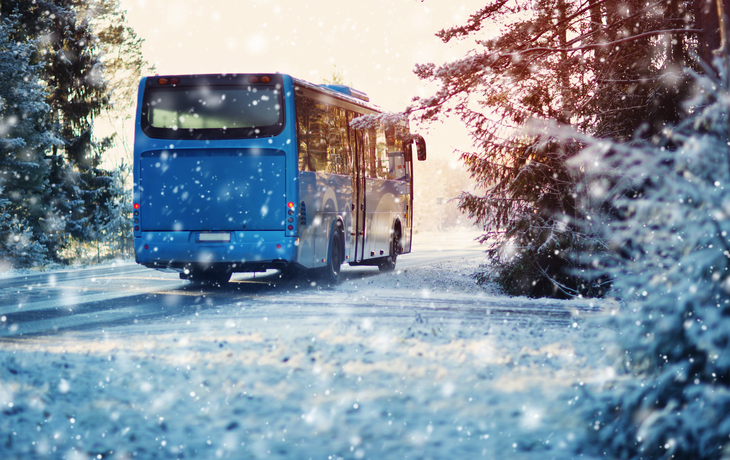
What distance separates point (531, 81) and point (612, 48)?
5.79ft

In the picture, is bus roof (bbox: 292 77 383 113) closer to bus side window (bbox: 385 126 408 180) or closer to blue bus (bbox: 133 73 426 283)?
blue bus (bbox: 133 73 426 283)

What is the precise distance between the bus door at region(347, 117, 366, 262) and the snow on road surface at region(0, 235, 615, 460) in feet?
25.8

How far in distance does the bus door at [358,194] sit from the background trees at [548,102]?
2.55m

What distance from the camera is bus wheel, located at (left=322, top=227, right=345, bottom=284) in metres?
14.8

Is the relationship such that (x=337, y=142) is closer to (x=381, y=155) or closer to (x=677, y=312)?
(x=381, y=155)

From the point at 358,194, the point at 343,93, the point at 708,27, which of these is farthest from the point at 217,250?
the point at 708,27

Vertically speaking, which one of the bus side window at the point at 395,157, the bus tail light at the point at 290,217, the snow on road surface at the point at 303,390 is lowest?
the snow on road surface at the point at 303,390

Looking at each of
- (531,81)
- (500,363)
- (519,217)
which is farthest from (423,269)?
(500,363)

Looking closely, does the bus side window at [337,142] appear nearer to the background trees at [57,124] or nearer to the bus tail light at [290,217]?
the bus tail light at [290,217]

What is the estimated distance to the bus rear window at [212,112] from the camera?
1304cm

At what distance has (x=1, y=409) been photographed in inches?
184

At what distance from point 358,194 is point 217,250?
14.4 ft

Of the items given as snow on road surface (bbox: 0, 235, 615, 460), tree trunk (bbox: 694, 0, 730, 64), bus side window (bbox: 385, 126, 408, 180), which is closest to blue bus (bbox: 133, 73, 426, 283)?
snow on road surface (bbox: 0, 235, 615, 460)

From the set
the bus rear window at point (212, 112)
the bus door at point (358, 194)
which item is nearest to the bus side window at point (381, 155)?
the bus door at point (358, 194)
